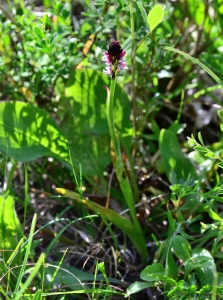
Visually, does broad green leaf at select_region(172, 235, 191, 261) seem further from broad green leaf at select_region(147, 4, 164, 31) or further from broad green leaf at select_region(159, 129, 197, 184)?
broad green leaf at select_region(147, 4, 164, 31)

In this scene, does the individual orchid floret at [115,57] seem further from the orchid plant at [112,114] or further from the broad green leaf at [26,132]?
the broad green leaf at [26,132]

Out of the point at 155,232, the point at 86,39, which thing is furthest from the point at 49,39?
the point at 155,232

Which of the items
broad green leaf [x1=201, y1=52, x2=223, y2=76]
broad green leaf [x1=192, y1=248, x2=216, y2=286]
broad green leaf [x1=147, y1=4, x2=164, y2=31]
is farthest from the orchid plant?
broad green leaf [x1=201, y1=52, x2=223, y2=76]

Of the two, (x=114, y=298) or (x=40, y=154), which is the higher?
(x=40, y=154)

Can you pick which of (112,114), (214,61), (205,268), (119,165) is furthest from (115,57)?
(214,61)

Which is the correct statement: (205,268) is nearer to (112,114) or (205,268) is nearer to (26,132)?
(112,114)

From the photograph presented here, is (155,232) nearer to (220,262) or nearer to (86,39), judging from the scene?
(220,262)
